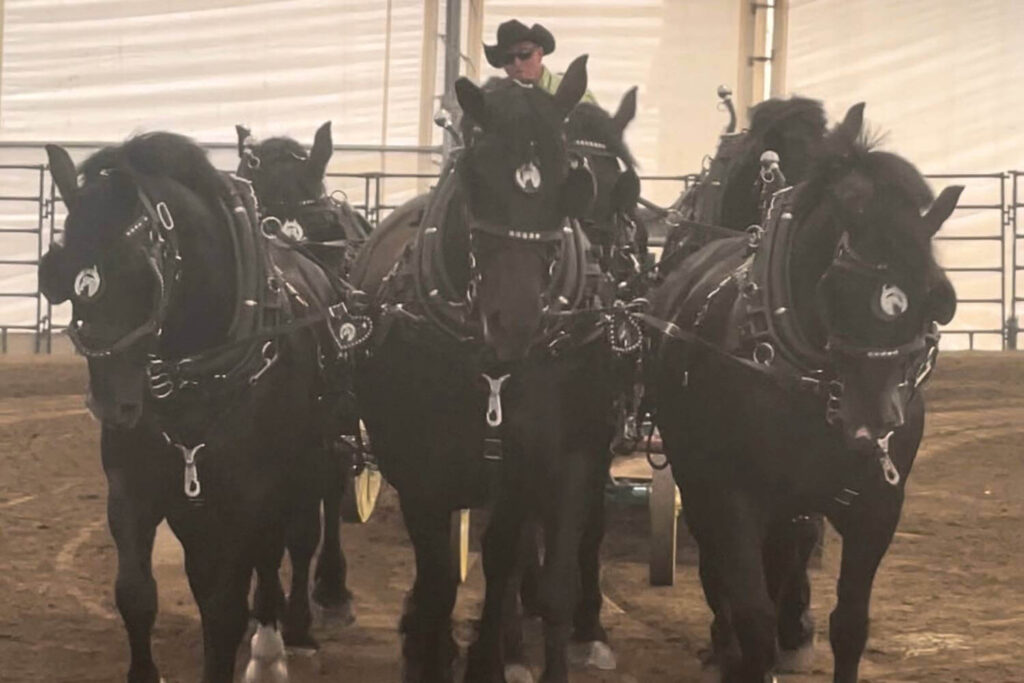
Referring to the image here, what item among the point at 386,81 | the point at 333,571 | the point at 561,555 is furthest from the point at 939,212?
the point at 386,81

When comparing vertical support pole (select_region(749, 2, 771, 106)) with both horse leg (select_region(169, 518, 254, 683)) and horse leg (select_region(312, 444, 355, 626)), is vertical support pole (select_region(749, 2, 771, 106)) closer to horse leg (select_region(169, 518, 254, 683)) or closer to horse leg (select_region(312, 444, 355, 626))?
horse leg (select_region(312, 444, 355, 626))

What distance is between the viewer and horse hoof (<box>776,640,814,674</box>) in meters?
4.89

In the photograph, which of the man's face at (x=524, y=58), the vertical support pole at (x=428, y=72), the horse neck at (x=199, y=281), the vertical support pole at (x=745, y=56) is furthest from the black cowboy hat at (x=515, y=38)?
the vertical support pole at (x=745, y=56)

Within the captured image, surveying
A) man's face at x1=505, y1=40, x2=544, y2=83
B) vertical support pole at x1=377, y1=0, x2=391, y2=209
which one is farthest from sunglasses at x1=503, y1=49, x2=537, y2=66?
vertical support pole at x1=377, y1=0, x2=391, y2=209

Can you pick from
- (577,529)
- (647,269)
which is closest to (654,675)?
(577,529)

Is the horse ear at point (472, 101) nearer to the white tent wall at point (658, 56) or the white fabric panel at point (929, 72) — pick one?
the white tent wall at point (658, 56)

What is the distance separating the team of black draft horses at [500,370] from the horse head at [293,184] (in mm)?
941

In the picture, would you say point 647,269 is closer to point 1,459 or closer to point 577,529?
point 577,529

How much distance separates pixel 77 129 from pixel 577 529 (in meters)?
10.9

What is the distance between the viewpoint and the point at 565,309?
406 centimetres

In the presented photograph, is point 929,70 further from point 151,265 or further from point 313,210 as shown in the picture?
point 151,265

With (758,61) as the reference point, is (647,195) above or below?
below

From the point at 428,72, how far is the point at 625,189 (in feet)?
31.2

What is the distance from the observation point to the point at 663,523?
5320 millimetres
